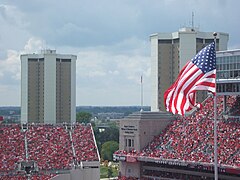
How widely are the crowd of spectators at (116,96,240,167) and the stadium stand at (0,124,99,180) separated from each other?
26.7ft

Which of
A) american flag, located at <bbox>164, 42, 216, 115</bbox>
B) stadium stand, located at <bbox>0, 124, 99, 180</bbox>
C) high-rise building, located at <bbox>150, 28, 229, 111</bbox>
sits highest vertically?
high-rise building, located at <bbox>150, 28, 229, 111</bbox>

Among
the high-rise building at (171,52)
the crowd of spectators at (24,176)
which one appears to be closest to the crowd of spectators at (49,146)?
the crowd of spectators at (24,176)

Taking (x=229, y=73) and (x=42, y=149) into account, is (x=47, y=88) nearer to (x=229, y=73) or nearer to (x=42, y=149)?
(x=42, y=149)

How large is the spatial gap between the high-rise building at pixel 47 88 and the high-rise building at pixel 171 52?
24.8 meters

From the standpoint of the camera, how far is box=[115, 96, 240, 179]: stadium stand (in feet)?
153

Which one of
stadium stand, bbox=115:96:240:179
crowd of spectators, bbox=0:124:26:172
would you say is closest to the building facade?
stadium stand, bbox=115:96:240:179

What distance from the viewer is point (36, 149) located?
6412 centimetres

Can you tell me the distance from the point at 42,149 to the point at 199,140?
21.6m

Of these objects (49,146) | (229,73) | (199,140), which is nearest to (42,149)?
(49,146)

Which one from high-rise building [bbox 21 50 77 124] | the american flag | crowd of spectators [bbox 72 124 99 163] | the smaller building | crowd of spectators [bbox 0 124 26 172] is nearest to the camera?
the american flag

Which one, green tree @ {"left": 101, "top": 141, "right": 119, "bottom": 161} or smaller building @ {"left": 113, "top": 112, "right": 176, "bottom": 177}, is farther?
green tree @ {"left": 101, "top": 141, "right": 119, "bottom": 161}

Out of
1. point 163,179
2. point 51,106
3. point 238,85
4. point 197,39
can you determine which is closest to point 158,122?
point 163,179

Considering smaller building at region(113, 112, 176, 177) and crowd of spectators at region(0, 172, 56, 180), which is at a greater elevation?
smaller building at region(113, 112, 176, 177)

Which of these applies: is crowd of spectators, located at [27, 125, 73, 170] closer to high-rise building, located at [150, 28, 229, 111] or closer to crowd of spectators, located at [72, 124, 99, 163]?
crowd of spectators, located at [72, 124, 99, 163]
